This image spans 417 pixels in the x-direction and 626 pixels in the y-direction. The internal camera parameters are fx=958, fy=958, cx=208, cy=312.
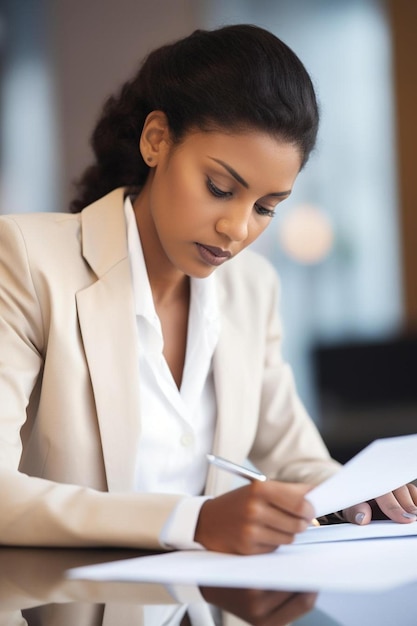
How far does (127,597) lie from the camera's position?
92 cm

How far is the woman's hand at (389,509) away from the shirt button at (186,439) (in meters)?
0.40

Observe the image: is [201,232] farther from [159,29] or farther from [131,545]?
[159,29]

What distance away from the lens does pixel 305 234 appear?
22.5ft

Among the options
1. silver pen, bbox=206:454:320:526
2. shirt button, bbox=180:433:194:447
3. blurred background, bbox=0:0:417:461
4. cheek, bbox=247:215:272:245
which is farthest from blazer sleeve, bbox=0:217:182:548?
blurred background, bbox=0:0:417:461

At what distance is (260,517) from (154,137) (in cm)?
80

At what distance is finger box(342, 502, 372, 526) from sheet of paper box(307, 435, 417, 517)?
6 cm

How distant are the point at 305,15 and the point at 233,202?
5.72 meters

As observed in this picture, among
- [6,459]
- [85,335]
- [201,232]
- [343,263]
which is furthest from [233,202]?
[343,263]

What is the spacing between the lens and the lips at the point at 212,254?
1549mm

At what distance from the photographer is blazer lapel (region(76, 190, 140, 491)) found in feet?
5.17

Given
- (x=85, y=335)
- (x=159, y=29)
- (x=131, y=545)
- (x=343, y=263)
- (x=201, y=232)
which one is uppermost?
(x=159, y=29)

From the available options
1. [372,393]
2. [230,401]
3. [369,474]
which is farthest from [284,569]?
[372,393]

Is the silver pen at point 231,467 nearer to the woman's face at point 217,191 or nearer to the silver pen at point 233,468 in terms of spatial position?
the silver pen at point 233,468

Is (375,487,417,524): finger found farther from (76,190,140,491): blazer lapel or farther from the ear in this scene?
the ear
